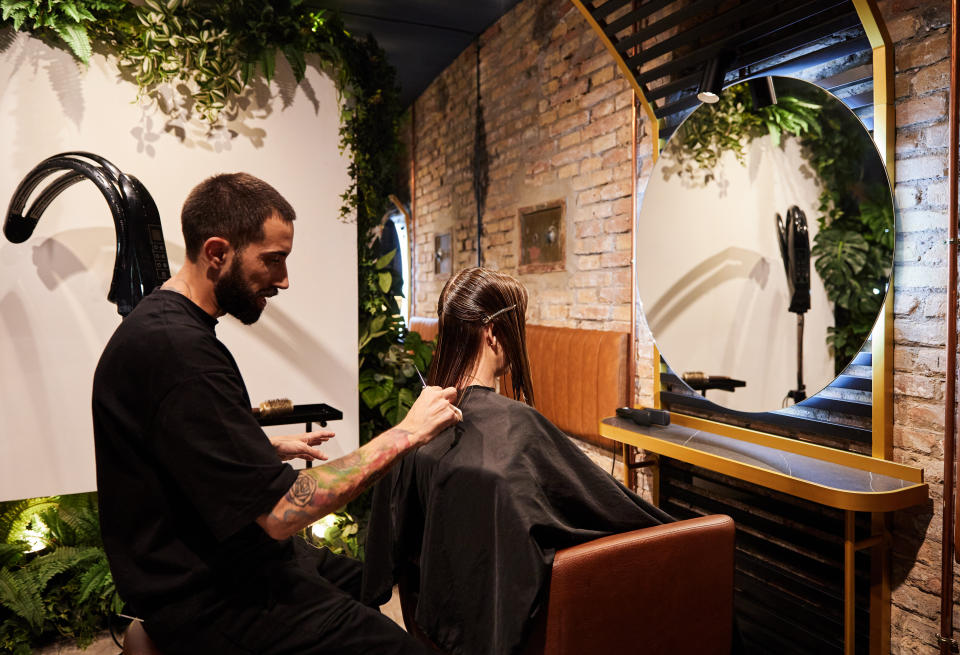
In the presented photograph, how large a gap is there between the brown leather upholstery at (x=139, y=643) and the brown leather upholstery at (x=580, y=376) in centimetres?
183

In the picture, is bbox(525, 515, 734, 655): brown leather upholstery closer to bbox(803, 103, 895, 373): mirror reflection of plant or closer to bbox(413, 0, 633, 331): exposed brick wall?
bbox(803, 103, 895, 373): mirror reflection of plant

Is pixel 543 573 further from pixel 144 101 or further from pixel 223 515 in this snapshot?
pixel 144 101

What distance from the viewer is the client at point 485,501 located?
137 centimetres

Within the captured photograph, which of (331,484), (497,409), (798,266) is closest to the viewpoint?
(331,484)

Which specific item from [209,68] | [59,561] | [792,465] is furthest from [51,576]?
[792,465]

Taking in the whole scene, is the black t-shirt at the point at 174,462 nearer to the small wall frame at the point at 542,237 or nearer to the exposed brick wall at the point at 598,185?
the exposed brick wall at the point at 598,185

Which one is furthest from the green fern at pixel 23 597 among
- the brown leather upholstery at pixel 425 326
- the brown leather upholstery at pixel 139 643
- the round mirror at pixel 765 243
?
the brown leather upholstery at pixel 425 326

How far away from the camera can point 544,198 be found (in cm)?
376

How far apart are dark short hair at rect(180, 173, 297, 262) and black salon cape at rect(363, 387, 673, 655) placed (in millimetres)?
682

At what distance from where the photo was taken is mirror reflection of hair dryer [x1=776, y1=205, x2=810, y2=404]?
6.92 feet

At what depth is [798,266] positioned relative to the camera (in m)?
2.14

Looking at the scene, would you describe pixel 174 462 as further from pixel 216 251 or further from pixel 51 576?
pixel 51 576

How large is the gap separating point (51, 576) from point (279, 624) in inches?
71.5

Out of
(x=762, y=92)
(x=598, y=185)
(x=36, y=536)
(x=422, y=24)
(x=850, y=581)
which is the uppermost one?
(x=422, y=24)
